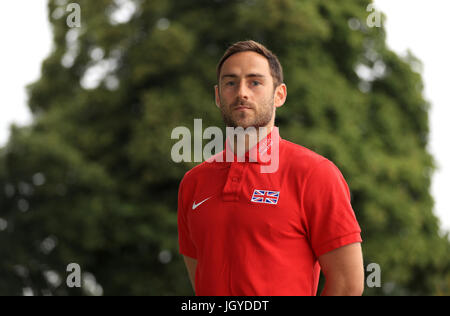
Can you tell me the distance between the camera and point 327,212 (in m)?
2.38

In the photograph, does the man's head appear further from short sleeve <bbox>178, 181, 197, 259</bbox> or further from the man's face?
short sleeve <bbox>178, 181, 197, 259</bbox>

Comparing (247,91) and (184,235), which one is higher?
(247,91)

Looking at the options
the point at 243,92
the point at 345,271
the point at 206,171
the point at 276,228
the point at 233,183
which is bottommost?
the point at 345,271

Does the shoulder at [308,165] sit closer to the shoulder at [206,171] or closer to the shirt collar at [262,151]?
the shirt collar at [262,151]

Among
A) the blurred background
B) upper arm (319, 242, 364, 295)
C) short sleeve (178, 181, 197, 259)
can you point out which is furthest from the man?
the blurred background

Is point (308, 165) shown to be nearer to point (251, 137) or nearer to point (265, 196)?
point (265, 196)

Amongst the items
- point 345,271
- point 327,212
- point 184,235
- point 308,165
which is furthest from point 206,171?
point 345,271

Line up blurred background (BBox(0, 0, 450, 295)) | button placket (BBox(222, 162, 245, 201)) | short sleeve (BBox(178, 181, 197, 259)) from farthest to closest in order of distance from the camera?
1. blurred background (BBox(0, 0, 450, 295))
2. short sleeve (BBox(178, 181, 197, 259))
3. button placket (BBox(222, 162, 245, 201))

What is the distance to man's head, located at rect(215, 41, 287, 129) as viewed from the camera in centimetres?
264

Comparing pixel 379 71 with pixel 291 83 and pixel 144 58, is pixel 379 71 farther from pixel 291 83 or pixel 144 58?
pixel 144 58

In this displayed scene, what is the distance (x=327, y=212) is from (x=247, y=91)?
0.69m

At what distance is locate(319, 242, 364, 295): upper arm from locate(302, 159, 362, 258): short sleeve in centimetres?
3

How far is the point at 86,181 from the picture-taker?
39.0 feet
